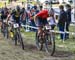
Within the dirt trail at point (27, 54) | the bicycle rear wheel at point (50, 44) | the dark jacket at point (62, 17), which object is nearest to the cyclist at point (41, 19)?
the bicycle rear wheel at point (50, 44)

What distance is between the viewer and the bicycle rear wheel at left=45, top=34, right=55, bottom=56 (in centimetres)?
1166

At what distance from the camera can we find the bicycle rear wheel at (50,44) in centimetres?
1166

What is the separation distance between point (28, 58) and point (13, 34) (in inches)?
165

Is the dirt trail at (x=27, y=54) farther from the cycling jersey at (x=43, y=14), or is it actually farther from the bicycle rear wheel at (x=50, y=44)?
the cycling jersey at (x=43, y=14)

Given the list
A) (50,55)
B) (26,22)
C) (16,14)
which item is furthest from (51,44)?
(26,22)

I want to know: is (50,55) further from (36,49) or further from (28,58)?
(36,49)

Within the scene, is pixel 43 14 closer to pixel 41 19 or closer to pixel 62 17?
pixel 41 19

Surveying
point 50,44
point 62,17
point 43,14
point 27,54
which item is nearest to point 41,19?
point 43,14

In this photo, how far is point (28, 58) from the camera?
11.4 meters

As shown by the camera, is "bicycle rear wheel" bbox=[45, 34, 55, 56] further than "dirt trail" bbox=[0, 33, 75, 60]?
Yes

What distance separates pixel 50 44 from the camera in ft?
39.0

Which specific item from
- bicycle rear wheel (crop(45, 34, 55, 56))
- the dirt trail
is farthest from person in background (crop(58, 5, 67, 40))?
bicycle rear wheel (crop(45, 34, 55, 56))

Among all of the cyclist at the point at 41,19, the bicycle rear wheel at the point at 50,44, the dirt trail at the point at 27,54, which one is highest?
→ the cyclist at the point at 41,19

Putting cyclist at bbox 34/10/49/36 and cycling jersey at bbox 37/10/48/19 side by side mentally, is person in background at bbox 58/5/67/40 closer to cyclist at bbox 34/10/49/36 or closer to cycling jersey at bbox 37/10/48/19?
cyclist at bbox 34/10/49/36
